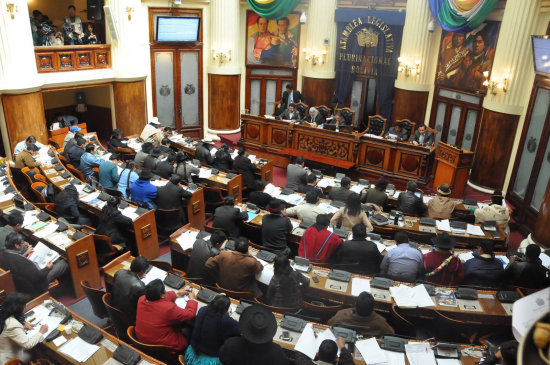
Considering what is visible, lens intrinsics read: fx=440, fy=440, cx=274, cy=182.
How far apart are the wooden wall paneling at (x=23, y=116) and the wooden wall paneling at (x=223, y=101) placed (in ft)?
17.3

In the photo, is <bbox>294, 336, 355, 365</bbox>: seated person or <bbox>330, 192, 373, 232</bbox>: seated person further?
<bbox>330, 192, 373, 232</bbox>: seated person

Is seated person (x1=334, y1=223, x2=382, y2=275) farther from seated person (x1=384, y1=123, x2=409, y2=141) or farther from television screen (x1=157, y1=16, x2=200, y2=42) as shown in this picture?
television screen (x1=157, y1=16, x2=200, y2=42)

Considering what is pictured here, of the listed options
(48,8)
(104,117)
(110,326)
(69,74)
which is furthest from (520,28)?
(48,8)

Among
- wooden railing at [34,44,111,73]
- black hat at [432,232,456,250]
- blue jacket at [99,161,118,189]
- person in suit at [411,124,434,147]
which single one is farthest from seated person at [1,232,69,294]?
person in suit at [411,124,434,147]

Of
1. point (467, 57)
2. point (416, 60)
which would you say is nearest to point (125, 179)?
point (416, 60)

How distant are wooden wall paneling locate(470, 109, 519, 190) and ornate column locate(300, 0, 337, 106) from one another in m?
5.47

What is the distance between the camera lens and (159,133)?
1155 centimetres

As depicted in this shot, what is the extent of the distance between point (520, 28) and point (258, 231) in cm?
721

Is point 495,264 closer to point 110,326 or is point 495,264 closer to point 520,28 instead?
point 110,326

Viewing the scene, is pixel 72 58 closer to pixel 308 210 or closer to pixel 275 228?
pixel 308 210

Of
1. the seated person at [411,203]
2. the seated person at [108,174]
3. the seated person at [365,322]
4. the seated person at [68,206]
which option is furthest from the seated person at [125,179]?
the seated person at [365,322]

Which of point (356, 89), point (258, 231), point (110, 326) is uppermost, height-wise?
point (356, 89)

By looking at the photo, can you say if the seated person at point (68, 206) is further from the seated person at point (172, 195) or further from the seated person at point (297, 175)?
the seated person at point (297, 175)

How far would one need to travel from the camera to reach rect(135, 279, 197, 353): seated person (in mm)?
4379
